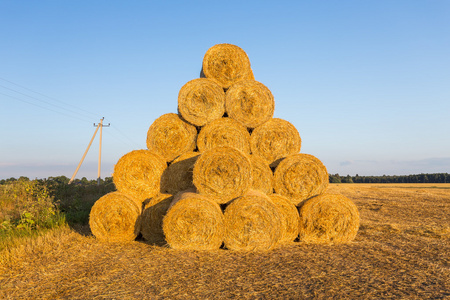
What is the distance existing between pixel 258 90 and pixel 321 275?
4.33 meters

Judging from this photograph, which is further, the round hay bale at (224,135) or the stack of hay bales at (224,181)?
the round hay bale at (224,135)

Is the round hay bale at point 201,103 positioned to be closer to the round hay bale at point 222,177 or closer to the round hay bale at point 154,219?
the round hay bale at point 222,177

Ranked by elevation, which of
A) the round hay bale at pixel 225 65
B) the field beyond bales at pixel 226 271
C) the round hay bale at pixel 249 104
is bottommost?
the field beyond bales at pixel 226 271

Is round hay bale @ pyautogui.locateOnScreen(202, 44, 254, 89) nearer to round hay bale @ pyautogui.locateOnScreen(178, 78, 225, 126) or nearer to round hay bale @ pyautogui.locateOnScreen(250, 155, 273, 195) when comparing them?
round hay bale @ pyautogui.locateOnScreen(178, 78, 225, 126)

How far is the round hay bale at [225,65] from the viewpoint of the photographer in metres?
8.24

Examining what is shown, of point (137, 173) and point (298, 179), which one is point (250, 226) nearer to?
point (298, 179)

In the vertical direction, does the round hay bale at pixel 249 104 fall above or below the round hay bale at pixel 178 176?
above

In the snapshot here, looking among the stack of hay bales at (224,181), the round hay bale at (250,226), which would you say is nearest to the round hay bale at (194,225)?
the stack of hay bales at (224,181)

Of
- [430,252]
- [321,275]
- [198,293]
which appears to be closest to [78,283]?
[198,293]

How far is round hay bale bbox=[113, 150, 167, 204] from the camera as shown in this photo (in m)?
7.45

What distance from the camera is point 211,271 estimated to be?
4977 mm

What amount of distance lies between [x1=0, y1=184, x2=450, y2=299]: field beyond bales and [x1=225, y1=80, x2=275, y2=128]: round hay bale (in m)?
2.82

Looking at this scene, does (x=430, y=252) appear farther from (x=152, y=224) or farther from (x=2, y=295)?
(x=2, y=295)

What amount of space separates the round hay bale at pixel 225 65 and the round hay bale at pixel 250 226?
123 inches
